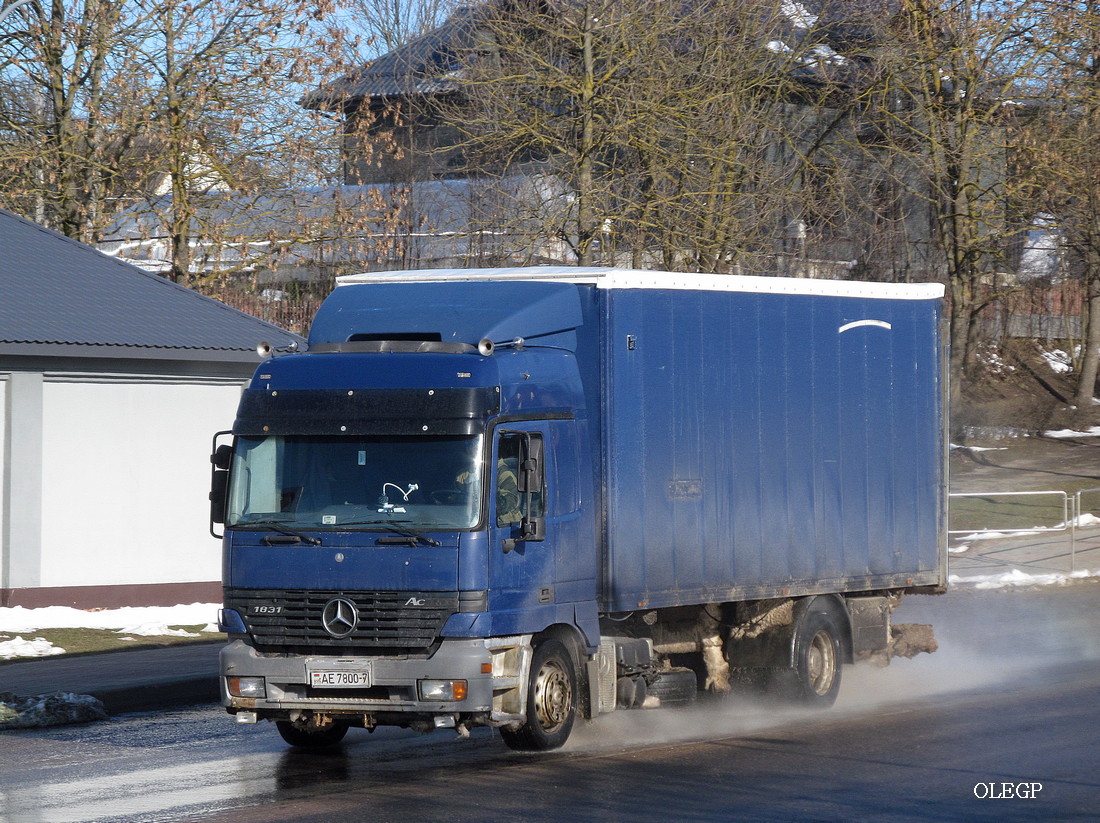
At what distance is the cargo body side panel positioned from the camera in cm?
1086

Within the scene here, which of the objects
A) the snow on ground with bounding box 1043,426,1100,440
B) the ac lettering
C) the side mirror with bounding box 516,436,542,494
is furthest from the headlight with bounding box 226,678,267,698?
the snow on ground with bounding box 1043,426,1100,440

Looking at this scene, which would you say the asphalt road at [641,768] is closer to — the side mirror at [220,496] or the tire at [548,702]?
the tire at [548,702]

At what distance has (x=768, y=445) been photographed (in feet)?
39.3

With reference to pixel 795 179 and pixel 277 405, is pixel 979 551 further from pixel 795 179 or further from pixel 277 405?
pixel 277 405

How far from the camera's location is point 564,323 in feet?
34.8

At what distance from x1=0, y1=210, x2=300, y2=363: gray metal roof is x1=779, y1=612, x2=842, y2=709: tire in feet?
31.8

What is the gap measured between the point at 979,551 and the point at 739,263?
6431 millimetres

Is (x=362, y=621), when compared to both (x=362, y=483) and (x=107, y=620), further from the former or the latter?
(x=107, y=620)

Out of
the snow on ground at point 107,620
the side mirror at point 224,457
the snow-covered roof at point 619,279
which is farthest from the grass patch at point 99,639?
the snow-covered roof at point 619,279

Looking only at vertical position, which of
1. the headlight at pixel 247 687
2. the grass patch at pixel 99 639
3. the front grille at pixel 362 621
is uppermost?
the front grille at pixel 362 621

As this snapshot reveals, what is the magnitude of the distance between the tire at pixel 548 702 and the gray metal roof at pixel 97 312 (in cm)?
1015

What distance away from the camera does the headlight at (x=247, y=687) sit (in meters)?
9.77

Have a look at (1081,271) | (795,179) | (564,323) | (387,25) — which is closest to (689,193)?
(795,179)

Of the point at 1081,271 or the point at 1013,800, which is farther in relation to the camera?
the point at 1081,271
